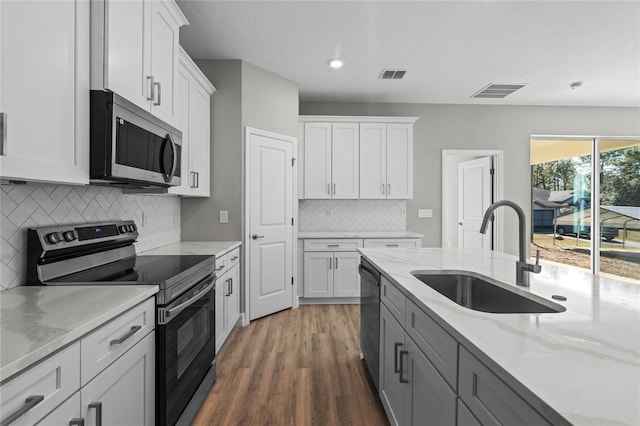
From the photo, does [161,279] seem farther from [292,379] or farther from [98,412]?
[292,379]

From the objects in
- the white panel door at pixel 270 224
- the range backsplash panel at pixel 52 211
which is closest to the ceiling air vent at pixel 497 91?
the white panel door at pixel 270 224

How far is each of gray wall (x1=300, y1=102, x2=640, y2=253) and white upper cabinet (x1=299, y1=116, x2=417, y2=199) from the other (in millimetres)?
511

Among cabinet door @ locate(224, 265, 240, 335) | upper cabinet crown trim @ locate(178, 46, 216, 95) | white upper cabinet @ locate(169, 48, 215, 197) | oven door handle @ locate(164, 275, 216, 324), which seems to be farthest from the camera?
cabinet door @ locate(224, 265, 240, 335)

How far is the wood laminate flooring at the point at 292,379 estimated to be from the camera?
1.97 meters

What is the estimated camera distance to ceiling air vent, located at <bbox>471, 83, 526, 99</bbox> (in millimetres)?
4234

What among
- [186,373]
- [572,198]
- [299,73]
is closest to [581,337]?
[186,373]

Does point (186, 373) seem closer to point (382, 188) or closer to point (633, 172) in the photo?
point (382, 188)

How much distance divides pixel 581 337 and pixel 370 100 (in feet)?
14.5

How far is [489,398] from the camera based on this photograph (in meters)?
0.79

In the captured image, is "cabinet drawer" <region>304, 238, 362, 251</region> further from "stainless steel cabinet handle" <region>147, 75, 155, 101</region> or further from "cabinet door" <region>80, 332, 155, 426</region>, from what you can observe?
"cabinet door" <region>80, 332, 155, 426</region>

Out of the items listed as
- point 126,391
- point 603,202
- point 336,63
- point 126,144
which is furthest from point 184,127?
point 603,202

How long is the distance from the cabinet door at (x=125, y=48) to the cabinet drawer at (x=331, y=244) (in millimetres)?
2686

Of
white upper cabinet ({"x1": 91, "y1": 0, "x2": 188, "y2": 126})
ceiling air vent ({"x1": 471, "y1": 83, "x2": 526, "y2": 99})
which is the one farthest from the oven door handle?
ceiling air vent ({"x1": 471, "y1": 83, "x2": 526, "y2": 99})

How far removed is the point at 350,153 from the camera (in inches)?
176
